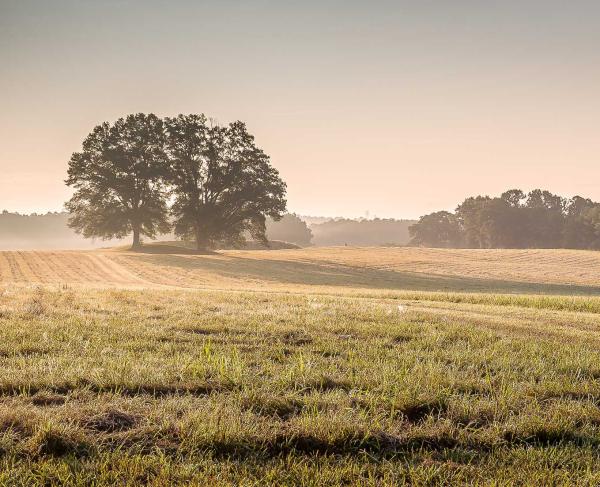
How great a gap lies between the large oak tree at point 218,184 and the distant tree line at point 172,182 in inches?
5.3

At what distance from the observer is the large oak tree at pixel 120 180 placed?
62938 mm

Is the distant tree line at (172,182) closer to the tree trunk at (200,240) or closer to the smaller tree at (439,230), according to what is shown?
the tree trunk at (200,240)

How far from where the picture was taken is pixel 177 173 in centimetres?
6500

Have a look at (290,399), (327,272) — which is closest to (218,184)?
(327,272)

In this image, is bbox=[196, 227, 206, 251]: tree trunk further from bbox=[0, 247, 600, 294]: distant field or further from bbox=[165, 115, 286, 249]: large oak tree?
bbox=[0, 247, 600, 294]: distant field

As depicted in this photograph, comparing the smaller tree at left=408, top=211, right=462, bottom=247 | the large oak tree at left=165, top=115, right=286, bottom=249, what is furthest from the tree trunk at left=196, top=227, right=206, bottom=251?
the smaller tree at left=408, top=211, right=462, bottom=247

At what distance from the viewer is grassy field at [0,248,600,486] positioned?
11.3 feet

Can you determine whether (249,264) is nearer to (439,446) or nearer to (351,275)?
(351,275)

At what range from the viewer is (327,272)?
43531 mm

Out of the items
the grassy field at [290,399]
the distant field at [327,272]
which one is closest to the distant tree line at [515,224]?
the distant field at [327,272]

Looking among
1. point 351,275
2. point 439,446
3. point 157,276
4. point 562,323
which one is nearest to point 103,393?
point 439,446

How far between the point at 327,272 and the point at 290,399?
39.0 m

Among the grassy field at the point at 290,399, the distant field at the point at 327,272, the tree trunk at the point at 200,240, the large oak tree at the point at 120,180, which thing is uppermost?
the large oak tree at the point at 120,180

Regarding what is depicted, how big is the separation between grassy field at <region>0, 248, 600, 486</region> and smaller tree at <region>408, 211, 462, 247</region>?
132m
